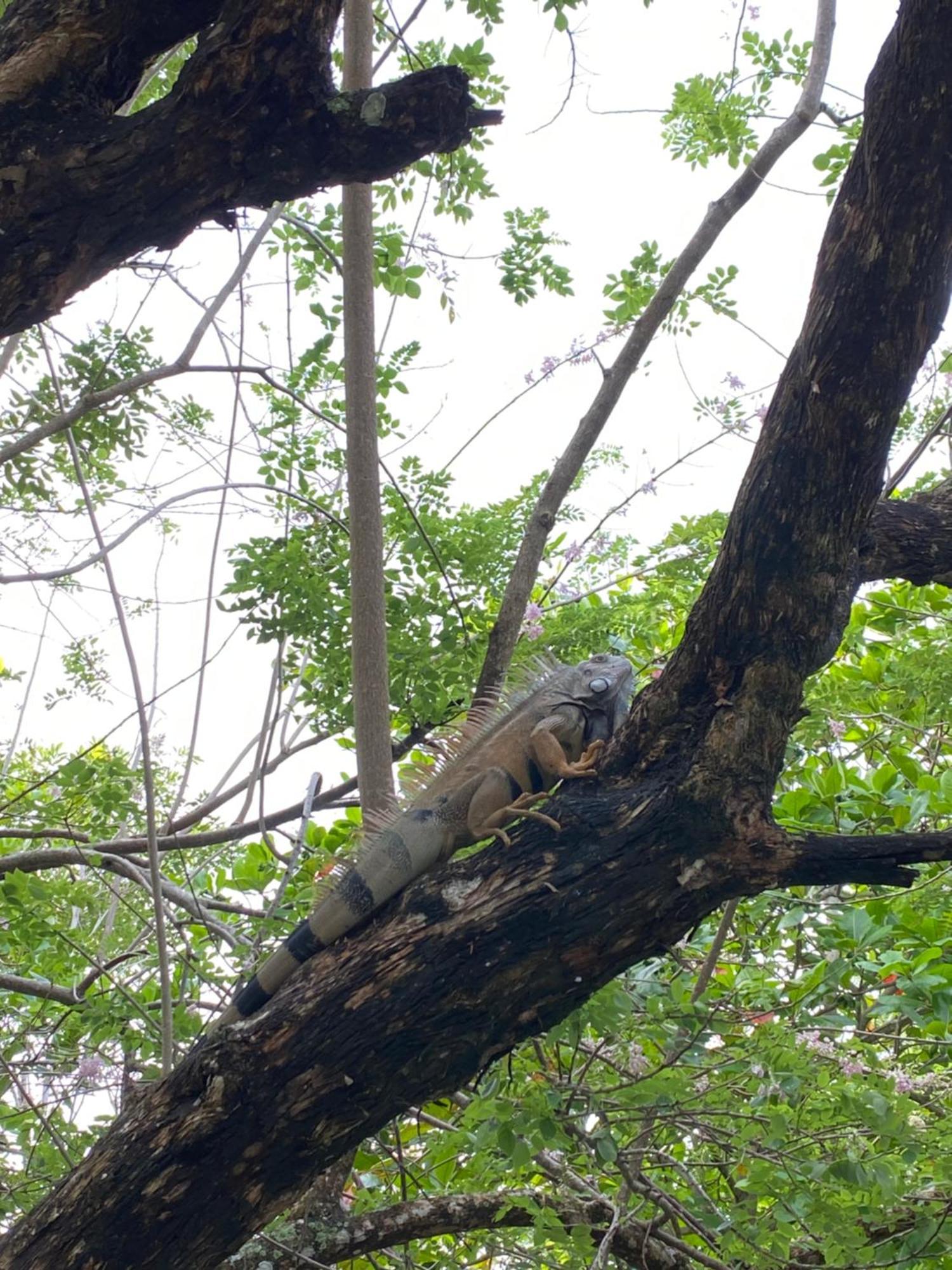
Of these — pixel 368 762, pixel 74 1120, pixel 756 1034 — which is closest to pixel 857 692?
pixel 756 1034

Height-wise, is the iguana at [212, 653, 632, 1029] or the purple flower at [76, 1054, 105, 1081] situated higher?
the purple flower at [76, 1054, 105, 1081]

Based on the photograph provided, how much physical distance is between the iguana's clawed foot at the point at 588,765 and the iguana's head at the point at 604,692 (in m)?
0.37

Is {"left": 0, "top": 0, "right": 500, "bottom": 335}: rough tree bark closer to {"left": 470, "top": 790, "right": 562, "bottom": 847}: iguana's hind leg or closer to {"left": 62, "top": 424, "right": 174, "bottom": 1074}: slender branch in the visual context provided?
{"left": 62, "top": 424, "right": 174, "bottom": 1074}: slender branch

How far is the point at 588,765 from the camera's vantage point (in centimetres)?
299

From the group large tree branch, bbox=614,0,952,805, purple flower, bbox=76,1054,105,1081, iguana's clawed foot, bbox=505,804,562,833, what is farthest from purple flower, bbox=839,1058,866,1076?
purple flower, bbox=76,1054,105,1081

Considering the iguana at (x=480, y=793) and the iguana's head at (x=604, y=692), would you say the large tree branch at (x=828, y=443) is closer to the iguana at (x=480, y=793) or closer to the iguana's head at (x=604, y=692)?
the iguana at (x=480, y=793)

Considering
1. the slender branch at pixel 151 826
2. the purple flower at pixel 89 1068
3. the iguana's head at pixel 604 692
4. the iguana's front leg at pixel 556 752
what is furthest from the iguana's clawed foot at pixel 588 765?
the purple flower at pixel 89 1068

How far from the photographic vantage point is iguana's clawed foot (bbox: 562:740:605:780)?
9.68 feet

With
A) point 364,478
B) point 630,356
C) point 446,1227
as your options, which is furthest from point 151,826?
point 630,356

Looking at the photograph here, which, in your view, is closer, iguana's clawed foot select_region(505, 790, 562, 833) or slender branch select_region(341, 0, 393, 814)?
iguana's clawed foot select_region(505, 790, 562, 833)

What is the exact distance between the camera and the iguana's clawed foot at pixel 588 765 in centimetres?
295

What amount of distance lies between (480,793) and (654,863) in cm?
84

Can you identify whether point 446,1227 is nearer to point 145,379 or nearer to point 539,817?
point 539,817

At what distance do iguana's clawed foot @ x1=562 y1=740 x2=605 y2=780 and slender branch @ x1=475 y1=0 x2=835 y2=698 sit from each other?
0.84 meters
